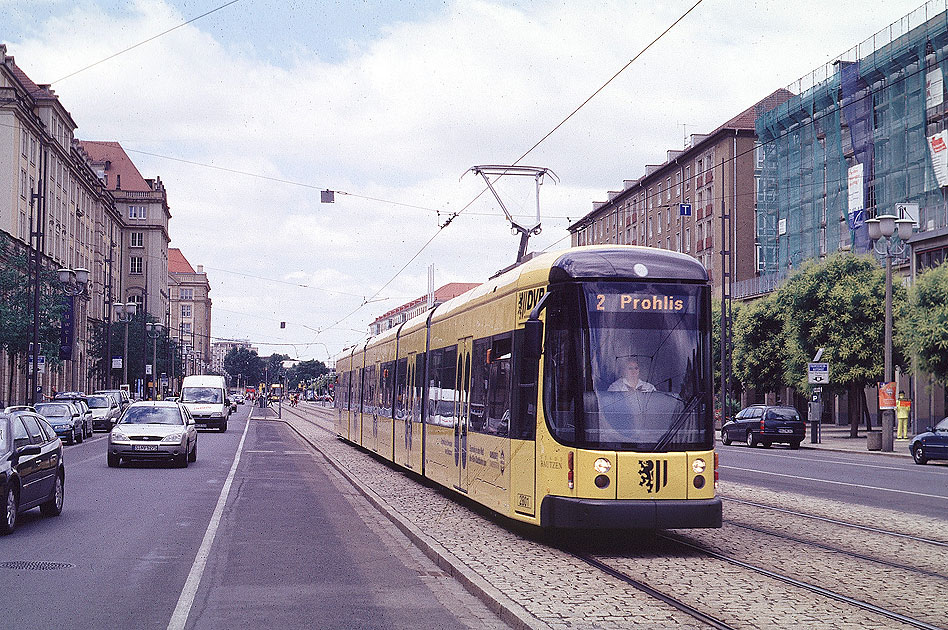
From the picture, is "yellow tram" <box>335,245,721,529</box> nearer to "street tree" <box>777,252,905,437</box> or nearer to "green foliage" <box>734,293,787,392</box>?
"street tree" <box>777,252,905,437</box>

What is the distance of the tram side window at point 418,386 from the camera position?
784 inches

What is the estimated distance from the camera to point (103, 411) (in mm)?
47688

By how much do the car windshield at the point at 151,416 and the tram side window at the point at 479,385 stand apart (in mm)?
12277

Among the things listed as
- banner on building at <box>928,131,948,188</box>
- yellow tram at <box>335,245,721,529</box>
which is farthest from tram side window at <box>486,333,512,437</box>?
banner on building at <box>928,131,948,188</box>

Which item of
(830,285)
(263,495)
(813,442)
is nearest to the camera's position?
(263,495)

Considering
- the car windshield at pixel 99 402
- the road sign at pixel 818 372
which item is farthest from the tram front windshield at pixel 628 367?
the car windshield at pixel 99 402

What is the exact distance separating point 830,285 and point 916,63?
11.7 metres

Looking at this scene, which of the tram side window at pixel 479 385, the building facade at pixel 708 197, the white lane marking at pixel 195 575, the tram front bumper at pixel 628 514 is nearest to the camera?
the white lane marking at pixel 195 575

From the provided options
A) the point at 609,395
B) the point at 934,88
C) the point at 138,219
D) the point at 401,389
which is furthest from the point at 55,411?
the point at 138,219

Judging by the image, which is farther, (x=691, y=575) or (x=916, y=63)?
(x=916, y=63)

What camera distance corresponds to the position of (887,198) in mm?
52844

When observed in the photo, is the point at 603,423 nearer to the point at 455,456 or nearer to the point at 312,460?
the point at 455,456

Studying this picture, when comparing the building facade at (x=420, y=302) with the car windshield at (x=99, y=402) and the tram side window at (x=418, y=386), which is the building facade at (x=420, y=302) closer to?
the car windshield at (x=99, y=402)

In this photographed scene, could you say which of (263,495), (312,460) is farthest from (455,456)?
(312,460)
